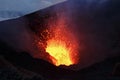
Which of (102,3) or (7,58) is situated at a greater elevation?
(102,3)

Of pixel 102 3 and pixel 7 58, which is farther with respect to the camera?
pixel 102 3

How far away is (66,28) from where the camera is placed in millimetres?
8359

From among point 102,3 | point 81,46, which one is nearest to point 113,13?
point 102,3

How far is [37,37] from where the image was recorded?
822 centimetres

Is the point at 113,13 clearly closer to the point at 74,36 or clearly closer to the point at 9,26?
the point at 74,36

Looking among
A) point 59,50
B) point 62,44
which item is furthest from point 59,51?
point 62,44

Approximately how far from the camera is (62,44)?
8539mm

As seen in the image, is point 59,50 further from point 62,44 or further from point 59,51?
point 62,44

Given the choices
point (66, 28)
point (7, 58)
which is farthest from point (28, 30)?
point (7, 58)

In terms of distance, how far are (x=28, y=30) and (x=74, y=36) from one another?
857mm

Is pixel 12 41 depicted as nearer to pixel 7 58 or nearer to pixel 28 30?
pixel 28 30

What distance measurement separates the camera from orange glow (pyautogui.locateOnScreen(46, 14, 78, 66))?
826 centimetres

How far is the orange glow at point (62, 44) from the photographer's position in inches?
325

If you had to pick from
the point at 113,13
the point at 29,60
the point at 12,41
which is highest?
the point at 113,13
